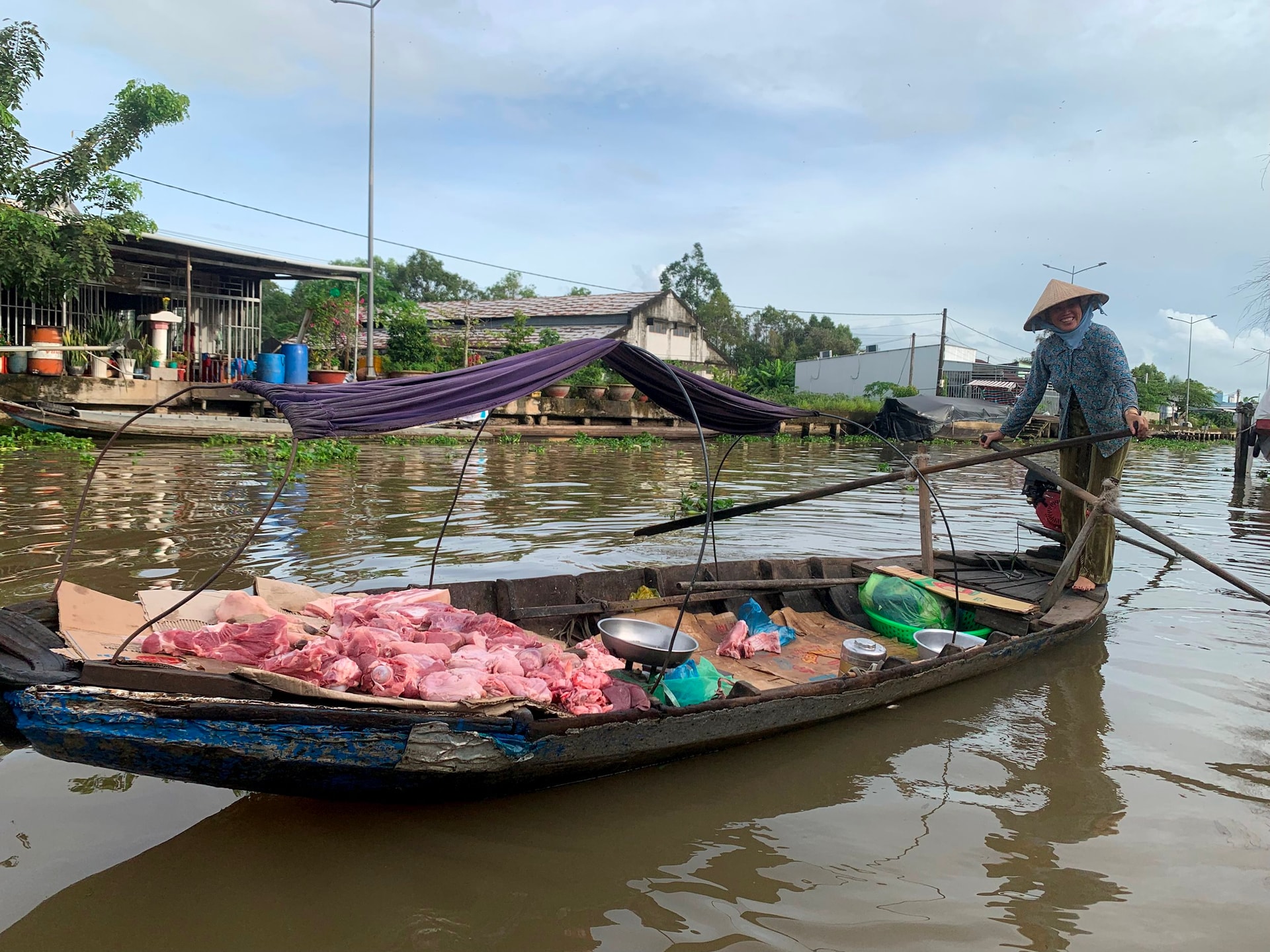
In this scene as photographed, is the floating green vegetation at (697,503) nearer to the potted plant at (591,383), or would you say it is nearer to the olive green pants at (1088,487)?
the olive green pants at (1088,487)

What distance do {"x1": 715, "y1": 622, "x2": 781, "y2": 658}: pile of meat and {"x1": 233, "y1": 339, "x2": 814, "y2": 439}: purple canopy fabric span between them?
134 centimetres

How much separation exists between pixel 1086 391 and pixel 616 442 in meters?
14.2

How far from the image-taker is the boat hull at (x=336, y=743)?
2551 millimetres

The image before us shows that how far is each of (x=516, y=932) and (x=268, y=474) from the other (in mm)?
10068

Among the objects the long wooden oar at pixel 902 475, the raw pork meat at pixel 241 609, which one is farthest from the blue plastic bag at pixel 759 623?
the raw pork meat at pixel 241 609

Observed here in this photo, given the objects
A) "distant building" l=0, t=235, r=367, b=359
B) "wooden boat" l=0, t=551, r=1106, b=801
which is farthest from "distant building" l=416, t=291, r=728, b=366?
"wooden boat" l=0, t=551, r=1106, b=801

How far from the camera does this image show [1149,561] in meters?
8.73

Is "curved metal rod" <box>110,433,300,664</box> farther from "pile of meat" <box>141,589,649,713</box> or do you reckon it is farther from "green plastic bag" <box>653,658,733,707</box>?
"green plastic bag" <box>653,658,733,707</box>

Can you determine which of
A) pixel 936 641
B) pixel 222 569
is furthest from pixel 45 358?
pixel 936 641

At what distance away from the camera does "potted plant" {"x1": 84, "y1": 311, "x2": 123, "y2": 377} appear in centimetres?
1389

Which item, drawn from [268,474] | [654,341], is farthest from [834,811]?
[654,341]

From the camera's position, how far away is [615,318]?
28.2 metres

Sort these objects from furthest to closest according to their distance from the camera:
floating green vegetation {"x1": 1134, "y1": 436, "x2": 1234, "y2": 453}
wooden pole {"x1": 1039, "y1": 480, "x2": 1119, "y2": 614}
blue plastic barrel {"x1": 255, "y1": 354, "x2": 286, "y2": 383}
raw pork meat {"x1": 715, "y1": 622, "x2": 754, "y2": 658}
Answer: floating green vegetation {"x1": 1134, "y1": 436, "x2": 1234, "y2": 453}
blue plastic barrel {"x1": 255, "y1": 354, "x2": 286, "y2": 383}
wooden pole {"x1": 1039, "y1": 480, "x2": 1119, "y2": 614}
raw pork meat {"x1": 715, "y1": 622, "x2": 754, "y2": 658}

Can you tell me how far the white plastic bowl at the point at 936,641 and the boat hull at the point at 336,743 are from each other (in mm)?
1898
